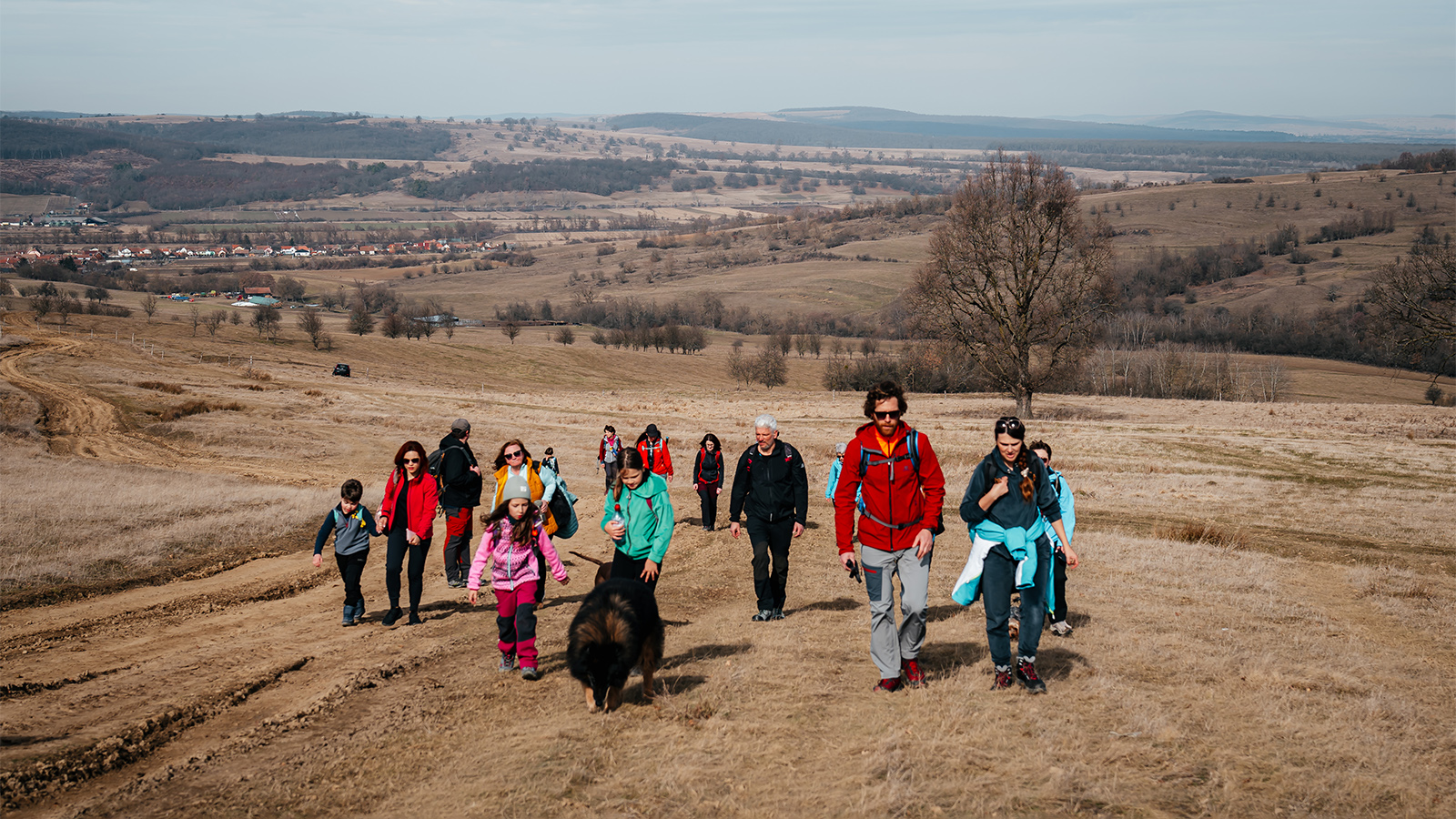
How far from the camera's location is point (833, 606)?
434 inches

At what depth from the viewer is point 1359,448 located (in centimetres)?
2991

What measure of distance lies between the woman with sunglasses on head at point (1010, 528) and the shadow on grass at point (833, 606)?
3706 mm

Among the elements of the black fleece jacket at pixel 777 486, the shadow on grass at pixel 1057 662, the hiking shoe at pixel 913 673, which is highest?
the black fleece jacket at pixel 777 486

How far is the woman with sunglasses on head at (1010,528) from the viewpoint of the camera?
22.8 feet

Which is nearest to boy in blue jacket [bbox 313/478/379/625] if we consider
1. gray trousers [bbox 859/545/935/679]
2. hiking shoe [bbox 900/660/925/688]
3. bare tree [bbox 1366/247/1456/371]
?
gray trousers [bbox 859/545/935/679]

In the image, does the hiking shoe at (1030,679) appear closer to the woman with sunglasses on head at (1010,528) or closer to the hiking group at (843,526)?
the hiking group at (843,526)

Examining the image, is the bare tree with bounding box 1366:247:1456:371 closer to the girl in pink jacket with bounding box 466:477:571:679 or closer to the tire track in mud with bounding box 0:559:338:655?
the girl in pink jacket with bounding box 466:477:571:679

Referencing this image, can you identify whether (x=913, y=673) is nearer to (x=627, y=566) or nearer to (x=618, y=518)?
(x=627, y=566)

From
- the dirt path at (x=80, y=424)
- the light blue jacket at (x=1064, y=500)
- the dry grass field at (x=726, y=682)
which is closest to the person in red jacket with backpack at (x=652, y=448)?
the dry grass field at (x=726, y=682)

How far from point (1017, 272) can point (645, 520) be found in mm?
36881

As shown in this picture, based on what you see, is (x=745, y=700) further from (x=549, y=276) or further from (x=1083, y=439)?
(x=549, y=276)

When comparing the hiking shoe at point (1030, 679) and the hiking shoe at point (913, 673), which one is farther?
the hiking shoe at point (913, 673)

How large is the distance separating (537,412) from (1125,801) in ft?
133

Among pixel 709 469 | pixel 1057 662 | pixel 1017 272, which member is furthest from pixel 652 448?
pixel 1017 272
